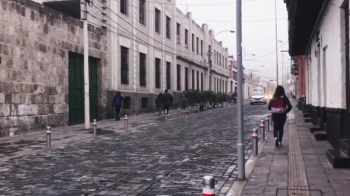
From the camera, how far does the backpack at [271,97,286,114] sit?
37.3 ft

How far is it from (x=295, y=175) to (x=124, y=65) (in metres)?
19.6

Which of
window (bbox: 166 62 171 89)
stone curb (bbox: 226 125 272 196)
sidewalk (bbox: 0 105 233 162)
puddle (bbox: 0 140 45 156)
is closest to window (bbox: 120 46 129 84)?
sidewalk (bbox: 0 105 233 162)

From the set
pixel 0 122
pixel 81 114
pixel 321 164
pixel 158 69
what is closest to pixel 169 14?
pixel 158 69

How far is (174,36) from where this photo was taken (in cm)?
3647

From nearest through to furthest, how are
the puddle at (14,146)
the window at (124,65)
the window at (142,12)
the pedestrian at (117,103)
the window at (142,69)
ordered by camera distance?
the puddle at (14,146), the pedestrian at (117,103), the window at (124,65), the window at (142,69), the window at (142,12)

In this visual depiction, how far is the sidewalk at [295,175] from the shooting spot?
20.7 ft

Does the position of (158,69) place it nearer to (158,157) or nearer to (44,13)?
(44,13)

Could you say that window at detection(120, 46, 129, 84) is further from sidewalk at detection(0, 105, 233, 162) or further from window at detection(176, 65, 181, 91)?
window at detection(176, 65, 181, 91)

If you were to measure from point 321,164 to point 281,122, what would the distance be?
3.01 metres

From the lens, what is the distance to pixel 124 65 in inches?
1029

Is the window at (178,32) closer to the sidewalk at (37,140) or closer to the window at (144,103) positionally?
the window at (144,103)

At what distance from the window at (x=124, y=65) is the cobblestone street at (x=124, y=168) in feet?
40.4

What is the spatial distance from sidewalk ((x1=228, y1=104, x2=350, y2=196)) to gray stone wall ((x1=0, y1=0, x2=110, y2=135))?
936cm

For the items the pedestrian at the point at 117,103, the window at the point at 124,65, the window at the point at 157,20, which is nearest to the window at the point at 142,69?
the window at the point at 124,65
